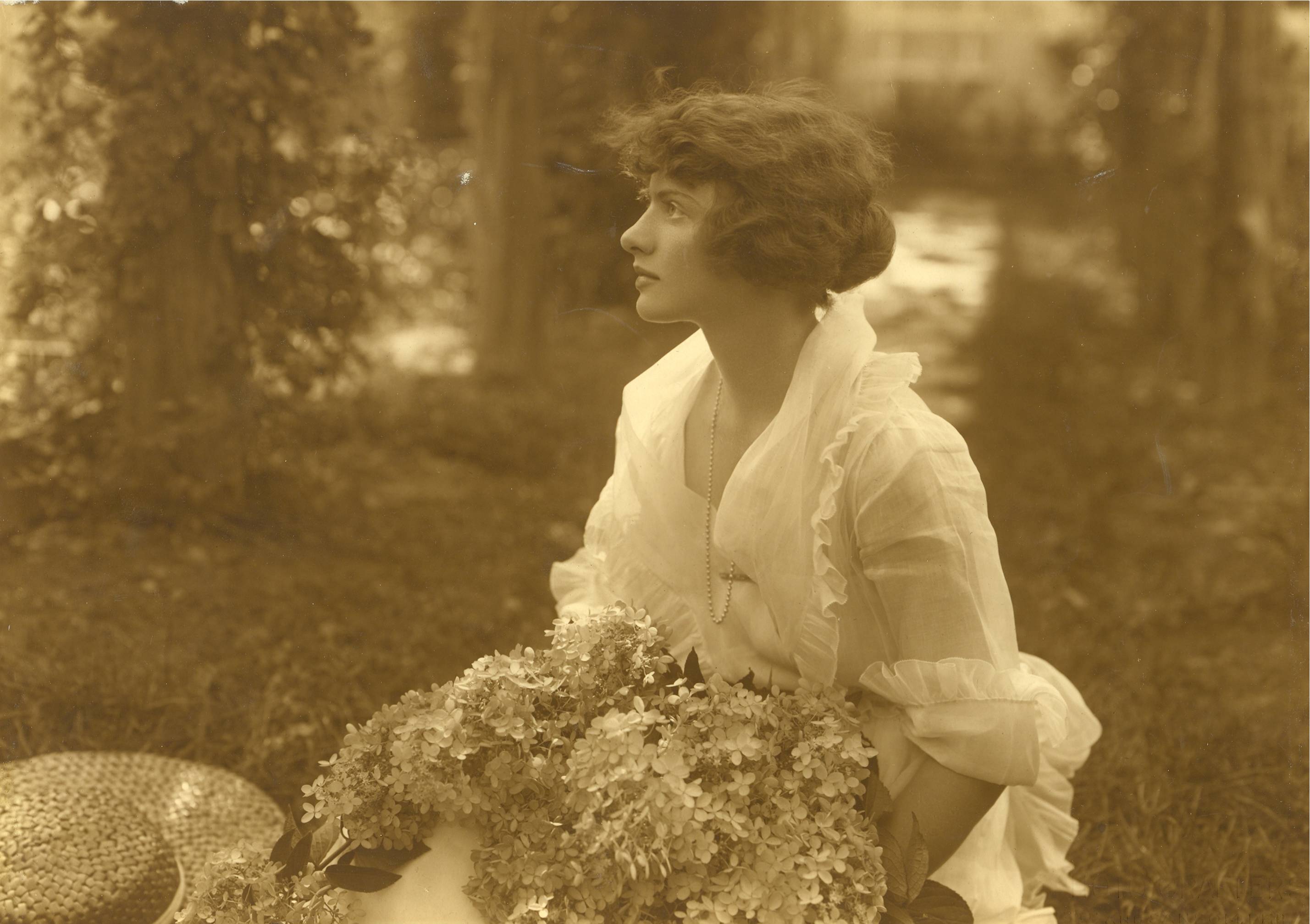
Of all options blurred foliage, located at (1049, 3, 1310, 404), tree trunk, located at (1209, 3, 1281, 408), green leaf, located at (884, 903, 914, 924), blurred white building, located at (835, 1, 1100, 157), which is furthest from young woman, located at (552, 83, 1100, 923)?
tree trunk, located at (1209, 3, 1281, 408)

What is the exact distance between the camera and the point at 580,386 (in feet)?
16.5

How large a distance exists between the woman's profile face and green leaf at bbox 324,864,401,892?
973 mm

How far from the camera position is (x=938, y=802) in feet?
6.10

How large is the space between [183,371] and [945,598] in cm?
295

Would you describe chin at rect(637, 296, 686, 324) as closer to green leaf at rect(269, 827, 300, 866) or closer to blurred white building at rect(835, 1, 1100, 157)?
green leaf at rect(269, 827, 300, 866)

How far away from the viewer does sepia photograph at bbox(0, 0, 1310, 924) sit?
1.77 meters

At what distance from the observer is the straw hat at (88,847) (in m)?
2.22

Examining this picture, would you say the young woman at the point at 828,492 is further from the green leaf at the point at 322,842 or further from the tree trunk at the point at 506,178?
the tree trunk at the point at 506,178

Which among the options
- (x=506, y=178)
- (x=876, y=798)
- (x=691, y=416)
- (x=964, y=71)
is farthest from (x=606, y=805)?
(x=964, y=71)

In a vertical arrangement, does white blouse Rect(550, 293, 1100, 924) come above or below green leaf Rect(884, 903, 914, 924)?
above

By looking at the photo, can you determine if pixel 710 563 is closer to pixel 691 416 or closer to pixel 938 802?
pixel 691 416

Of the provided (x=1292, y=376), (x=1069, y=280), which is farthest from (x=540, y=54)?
(x=1292, y=376)

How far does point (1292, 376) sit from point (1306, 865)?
3102 mm

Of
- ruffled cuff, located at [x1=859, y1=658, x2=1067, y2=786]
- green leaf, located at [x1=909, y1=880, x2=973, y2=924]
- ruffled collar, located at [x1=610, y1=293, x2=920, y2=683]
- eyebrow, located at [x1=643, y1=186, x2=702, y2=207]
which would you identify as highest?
eyebrow, located at [x1=643, y1=186, x2=702, y2=207]
